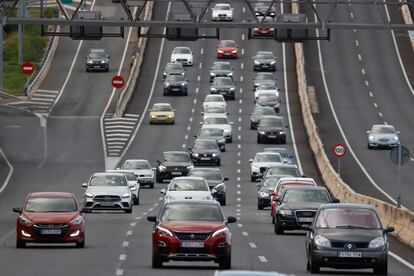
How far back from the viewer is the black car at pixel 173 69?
105450 millimetres

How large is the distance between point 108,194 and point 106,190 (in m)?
0.17

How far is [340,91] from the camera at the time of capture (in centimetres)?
10306

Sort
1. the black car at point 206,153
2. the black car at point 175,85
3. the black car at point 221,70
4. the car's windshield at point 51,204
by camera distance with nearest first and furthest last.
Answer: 1. the car's windshield at point 51,204
2. the black car at point 206,153
3. the black car at point 175,85
4. the black car at point 221,70

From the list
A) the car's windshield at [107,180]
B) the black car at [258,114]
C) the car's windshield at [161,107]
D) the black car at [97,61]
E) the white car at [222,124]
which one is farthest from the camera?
the black car at [97,61]

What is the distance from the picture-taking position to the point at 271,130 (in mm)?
84062

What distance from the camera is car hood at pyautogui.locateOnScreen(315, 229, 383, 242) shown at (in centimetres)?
2814

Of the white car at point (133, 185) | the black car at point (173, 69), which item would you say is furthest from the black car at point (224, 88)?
the white car at point (133, 185)

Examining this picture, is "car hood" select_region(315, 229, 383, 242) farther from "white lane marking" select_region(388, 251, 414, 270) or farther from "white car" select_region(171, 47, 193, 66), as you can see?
"white car" select_region(171, 47, 193, 66)

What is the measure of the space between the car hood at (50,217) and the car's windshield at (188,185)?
1304cm

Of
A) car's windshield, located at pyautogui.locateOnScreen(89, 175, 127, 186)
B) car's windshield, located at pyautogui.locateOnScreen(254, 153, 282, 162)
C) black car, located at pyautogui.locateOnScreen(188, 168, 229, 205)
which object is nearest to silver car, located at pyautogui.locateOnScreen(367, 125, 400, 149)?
car's windshield, located at pyautogui.locateOnScreen(254, 153, 282, 162)

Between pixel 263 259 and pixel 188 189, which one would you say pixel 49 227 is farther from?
pixel 188 189

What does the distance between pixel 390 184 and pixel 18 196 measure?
1725cm

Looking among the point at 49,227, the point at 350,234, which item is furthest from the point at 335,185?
the point at 350,234

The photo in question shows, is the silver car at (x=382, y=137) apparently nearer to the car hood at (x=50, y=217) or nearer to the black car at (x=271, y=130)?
the black car at (x=271, y=130)
